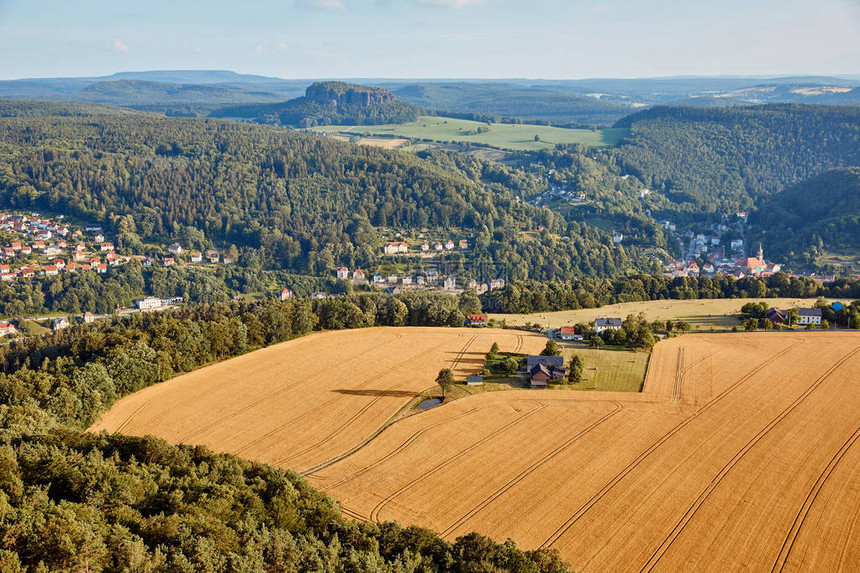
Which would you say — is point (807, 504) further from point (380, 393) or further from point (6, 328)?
point (6, 328)

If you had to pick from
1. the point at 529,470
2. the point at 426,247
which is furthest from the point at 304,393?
the point at 426,247

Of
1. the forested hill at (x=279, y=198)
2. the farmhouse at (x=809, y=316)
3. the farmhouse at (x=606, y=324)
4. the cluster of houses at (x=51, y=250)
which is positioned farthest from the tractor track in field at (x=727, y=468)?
the cluster of houses at (x=51, y=250)

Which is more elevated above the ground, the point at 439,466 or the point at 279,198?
the point at 279,198

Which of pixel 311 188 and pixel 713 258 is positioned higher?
pixel 311 188

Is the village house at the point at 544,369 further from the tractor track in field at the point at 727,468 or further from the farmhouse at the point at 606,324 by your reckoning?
the tractor track in field at the point at 727,468

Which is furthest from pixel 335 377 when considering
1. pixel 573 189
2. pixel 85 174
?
pixel 573 189

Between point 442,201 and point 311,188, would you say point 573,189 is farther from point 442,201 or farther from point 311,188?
point 311,188

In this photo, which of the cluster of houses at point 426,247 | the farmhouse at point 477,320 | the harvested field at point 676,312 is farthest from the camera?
the cluster of houses at point 426,247
